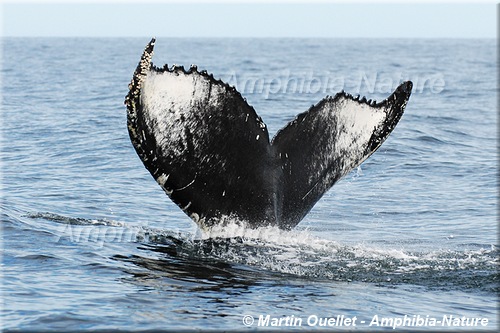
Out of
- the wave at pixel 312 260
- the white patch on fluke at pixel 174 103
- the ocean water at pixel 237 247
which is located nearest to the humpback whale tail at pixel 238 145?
the white patch on fluke at pixel 174 103

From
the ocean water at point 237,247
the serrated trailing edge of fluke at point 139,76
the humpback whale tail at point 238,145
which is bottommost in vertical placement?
the ocean water at point 237,247

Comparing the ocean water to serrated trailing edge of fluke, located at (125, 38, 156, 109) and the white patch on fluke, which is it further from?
serrated trailing edge of fluke, located at (125, 38, 156, 109)

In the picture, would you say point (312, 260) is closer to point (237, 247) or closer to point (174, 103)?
point (237, 247)

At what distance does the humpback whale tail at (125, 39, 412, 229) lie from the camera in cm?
652

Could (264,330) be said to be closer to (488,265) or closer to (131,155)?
(488,265)

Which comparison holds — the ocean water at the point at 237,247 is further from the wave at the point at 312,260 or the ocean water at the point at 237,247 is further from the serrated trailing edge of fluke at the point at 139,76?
the serrated trailing edge of fluke at the point at 139,76

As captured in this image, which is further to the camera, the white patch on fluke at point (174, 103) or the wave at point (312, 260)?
the wave at point (312, 260)

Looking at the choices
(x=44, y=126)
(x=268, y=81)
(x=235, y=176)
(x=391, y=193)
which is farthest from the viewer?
(x=268, y=81)

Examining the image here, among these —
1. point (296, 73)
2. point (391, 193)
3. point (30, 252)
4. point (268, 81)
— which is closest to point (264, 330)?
point (30, 252)

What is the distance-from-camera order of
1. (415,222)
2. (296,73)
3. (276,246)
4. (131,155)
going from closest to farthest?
(276,246) < (415,222) < (131,155) < (296,73)

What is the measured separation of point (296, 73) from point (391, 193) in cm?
2654

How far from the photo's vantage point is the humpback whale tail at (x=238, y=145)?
21.4 ft

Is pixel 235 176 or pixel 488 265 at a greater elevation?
pixel 235 176

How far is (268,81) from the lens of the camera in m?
32.8
